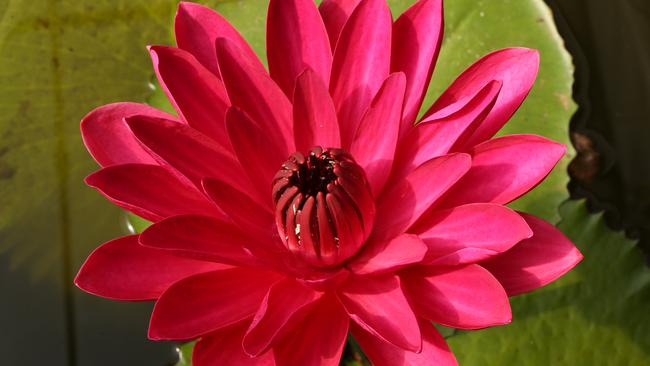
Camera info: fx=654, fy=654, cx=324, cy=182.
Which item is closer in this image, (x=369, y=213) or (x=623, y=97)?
(x=369, y=213)

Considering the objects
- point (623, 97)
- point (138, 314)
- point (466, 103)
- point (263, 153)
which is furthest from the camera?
point (623, 97)

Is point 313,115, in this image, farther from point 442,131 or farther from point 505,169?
point 505,169

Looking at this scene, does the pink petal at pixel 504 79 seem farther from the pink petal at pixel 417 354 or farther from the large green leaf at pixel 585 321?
the large green leaf at pixel 585 321

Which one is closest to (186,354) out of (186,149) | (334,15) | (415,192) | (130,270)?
(130,270)

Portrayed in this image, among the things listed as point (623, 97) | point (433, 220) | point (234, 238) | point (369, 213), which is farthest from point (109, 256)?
point (623, 97)

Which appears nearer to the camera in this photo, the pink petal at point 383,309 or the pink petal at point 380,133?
the pink petal at point 383,309

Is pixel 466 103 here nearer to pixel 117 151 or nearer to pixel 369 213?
pixel 369 213

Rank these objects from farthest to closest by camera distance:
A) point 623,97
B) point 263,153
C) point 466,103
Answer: point 623,97
point 263,153
point 466,103

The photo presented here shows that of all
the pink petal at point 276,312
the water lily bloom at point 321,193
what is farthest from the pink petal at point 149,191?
the pink petal at point 276,312
